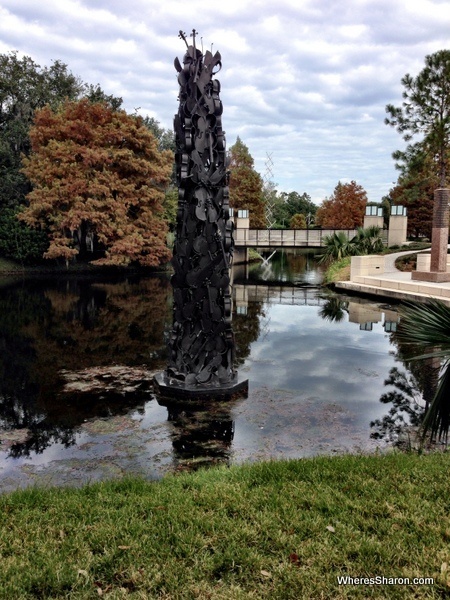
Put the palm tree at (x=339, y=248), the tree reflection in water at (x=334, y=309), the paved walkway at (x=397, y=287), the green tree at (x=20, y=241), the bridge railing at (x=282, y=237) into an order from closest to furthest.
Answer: the tree reflection in water at (x=334, y=309)
the paved walkway at (x=397, y=287)
the palm tree at (x=339, y=248)
the green tree at (x=20, y=241)
the bridge railing at (x=282, y=237)

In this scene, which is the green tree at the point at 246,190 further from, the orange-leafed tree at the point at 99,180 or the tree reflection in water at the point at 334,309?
the tree reflection in water at the point at 334,309

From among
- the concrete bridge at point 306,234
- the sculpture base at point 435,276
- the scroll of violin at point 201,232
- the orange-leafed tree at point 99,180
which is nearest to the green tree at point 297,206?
the concrete bridge at point 306,234

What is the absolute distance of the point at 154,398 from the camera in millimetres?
8453

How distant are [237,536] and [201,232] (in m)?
Answer: 5.47

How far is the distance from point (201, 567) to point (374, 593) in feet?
3.36

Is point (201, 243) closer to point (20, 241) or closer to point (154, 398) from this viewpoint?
point (154, 398)

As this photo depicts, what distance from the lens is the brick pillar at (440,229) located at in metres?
19.3

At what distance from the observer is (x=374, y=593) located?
112 inches

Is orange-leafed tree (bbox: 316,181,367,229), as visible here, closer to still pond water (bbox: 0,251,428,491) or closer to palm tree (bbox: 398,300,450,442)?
still pond water (bbox: 0,251,428,491)

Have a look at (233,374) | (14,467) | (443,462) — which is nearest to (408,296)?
(233,374)

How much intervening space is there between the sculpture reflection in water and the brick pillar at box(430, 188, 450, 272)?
537 inches

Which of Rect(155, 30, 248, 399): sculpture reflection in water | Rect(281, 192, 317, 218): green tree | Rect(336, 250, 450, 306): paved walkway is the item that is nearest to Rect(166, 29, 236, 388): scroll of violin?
Rect(155, 30, 248, 399): sculpture reflection in water

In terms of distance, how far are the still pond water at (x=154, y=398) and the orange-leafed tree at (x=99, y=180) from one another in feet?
40.1

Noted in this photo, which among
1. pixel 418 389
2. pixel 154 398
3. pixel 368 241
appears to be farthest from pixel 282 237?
pixel 154 398
